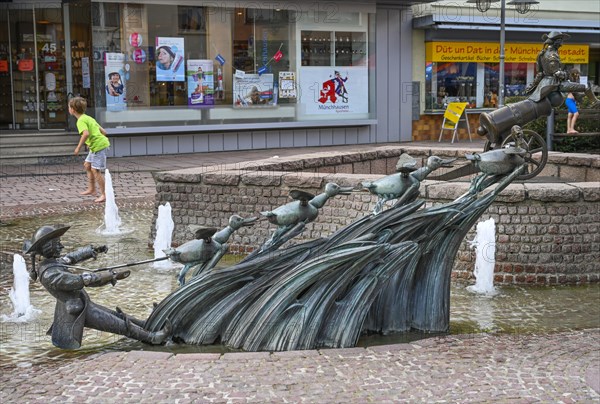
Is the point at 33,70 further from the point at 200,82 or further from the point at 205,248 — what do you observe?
the point at 205,248

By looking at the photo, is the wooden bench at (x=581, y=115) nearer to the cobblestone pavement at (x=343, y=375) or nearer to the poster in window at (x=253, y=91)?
the poster in window at (x=253, y=91)

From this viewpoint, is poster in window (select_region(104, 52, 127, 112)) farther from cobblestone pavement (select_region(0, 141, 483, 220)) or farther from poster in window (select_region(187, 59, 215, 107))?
poster in window (select_region(187, 59, 215, 107))

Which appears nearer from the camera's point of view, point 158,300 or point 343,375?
point 343,375

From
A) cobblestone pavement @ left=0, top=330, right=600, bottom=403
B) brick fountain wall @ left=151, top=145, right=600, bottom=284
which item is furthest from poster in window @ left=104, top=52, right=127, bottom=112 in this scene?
cobblestone pavement @ left=0, top=330, right=600, bottom=403

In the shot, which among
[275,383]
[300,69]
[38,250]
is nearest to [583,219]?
[275,383]

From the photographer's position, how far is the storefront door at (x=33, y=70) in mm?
21859

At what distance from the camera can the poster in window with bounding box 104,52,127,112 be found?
20.3 m

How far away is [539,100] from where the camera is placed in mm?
8867

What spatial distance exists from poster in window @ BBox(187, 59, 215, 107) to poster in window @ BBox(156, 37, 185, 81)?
28 centimetres

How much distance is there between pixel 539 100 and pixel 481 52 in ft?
57.9

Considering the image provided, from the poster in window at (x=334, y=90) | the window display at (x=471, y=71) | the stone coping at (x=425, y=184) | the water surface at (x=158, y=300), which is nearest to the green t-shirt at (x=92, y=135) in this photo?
the stone coping at (x=425, y=184)

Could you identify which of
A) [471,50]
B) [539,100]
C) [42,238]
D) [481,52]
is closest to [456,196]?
[539,100]

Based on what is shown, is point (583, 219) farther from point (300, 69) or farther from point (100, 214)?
point (300, 69)

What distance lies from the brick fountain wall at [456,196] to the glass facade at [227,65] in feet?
29.2
